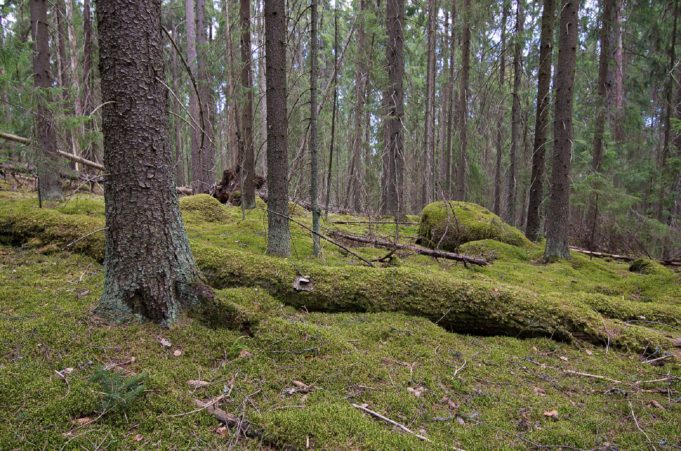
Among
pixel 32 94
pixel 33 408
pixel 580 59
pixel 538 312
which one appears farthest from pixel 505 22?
pixel 33 408

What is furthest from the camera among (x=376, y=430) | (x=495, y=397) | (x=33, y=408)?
(x=495, y=397)

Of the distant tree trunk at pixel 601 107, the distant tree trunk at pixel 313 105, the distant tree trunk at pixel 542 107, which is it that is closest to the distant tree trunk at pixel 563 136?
the distant tree trunk at pixel 542 107

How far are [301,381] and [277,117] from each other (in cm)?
360

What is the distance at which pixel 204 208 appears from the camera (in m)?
7.83

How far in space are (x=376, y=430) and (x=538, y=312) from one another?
2553 millimetres

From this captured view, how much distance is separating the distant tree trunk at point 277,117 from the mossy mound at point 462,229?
421cm

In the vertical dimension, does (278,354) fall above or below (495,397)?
above

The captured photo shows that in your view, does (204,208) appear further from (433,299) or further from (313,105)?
(433,299)

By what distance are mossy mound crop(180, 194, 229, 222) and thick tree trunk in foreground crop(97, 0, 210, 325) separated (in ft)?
16.4

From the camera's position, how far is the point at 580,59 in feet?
45.8

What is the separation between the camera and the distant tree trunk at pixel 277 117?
16.0ft

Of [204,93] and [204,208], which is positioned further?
[204,93]

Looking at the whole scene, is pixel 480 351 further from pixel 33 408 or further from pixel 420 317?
pixel 33 408

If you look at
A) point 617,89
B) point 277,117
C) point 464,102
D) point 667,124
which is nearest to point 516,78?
point 464,102
